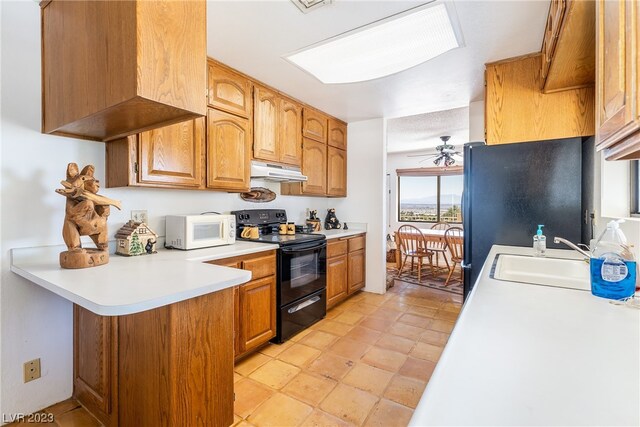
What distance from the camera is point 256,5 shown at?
1644mm

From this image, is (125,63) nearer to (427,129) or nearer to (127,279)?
(127,279)

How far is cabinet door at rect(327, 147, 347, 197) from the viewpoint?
366 cm

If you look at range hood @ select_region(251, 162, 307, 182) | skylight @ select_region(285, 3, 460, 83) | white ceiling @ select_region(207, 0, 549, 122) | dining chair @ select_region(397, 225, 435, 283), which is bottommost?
dining chair @ select_region(397, 225, 435, 283)

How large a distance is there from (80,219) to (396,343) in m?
2.37

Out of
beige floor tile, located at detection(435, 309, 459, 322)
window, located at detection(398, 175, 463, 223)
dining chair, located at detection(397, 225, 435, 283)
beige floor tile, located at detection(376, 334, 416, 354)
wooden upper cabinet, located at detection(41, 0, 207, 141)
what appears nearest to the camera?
wooden upper cabinet, located at detection(41, 0, 207, 141)

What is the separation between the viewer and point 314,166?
340 cm

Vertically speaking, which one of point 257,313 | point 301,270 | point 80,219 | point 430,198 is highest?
point 430,198

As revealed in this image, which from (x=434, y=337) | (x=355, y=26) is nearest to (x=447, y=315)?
(x=434, y=337)

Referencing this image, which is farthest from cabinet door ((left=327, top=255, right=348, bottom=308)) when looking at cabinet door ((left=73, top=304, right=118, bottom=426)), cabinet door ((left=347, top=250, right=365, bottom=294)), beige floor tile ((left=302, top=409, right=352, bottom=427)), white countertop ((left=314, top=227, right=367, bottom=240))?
cabinet door ((left=73, top=304, right=118, bottom=426))

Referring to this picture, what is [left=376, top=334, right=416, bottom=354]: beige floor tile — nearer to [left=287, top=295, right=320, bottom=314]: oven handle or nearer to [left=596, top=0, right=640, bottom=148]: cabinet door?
[left=287, top=295, right=320, bottom=314]: oven handle

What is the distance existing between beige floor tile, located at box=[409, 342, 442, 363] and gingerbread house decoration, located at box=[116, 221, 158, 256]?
208 centimetres

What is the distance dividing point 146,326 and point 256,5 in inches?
68.3

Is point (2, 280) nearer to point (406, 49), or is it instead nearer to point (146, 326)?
point (146, 326)

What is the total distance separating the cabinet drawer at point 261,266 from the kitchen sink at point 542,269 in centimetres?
154
